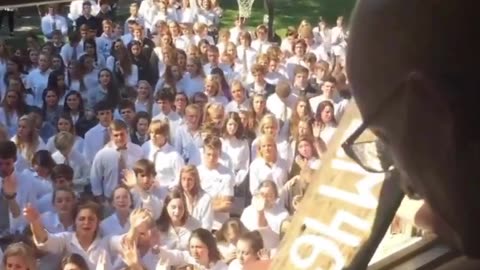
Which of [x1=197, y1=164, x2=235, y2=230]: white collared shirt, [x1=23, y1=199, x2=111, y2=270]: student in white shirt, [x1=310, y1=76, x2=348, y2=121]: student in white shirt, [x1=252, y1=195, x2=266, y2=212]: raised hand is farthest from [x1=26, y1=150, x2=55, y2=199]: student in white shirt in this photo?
[x1=310, y1=76, x2=348, y2=121]: student in white shirt

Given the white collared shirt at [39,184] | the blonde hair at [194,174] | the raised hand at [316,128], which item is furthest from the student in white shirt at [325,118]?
the white collared shirt at [39,184]

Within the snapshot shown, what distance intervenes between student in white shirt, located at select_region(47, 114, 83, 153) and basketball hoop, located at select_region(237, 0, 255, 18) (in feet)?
1.70

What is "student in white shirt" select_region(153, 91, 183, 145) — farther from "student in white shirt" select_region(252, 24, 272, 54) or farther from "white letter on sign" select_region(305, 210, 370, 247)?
"white letter on sign" select_region(305, 210, 370, 247)

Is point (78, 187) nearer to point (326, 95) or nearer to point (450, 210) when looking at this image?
point (326, 95)

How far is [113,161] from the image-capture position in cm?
181

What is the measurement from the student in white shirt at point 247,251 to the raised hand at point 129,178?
0.84 feet

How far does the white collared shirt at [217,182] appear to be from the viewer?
1799 millimetres

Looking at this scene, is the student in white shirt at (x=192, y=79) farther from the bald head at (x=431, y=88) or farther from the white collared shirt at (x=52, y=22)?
the bald head at (x=431, y=88)

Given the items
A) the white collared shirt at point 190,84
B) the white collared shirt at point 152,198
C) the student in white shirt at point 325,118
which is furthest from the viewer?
the white collared shirt at point 190,84

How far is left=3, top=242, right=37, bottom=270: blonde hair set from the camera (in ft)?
4.25

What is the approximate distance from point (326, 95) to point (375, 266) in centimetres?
134

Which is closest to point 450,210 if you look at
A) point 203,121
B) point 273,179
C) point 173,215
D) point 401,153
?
point 401,153

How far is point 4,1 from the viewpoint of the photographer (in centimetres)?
54

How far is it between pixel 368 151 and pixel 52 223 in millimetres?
1206
